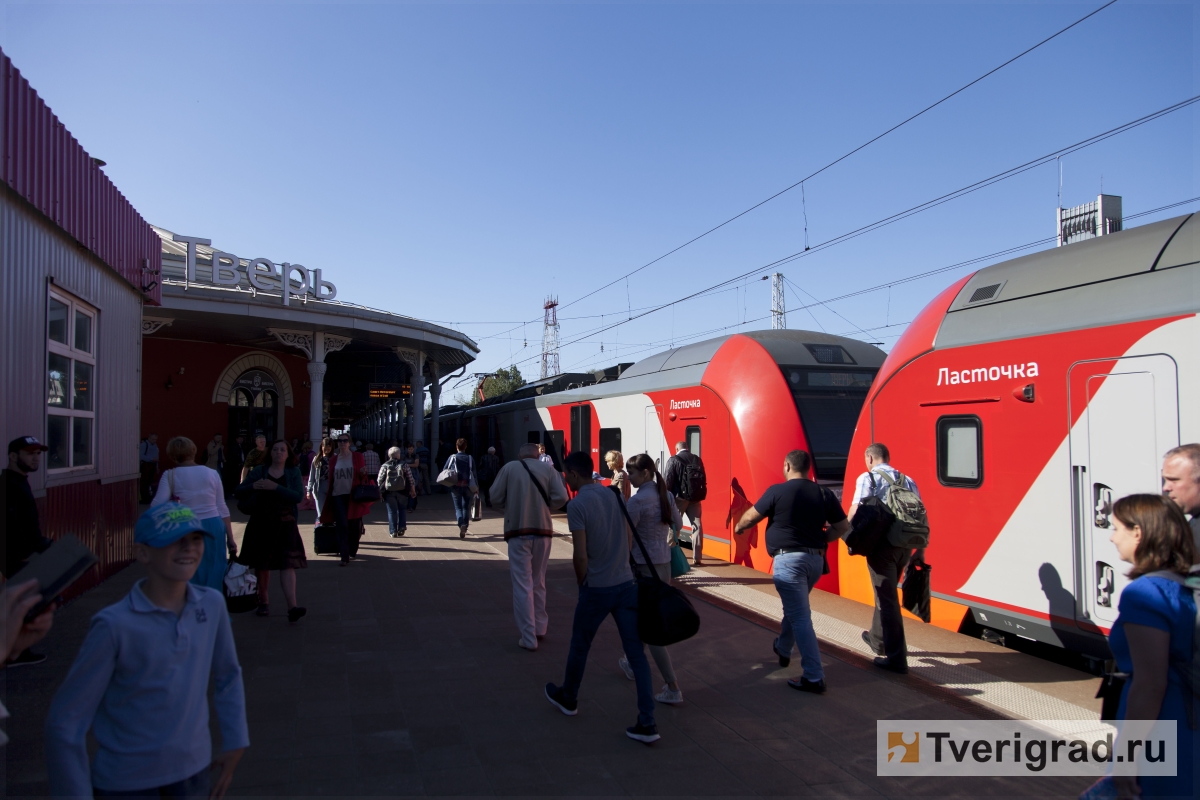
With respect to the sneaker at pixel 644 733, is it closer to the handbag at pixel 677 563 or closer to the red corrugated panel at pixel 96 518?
the handbag at pixel 677 563

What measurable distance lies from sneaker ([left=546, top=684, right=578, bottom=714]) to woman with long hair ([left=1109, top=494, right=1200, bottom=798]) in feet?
9.39

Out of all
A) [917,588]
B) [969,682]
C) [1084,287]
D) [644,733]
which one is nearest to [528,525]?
[644,733]

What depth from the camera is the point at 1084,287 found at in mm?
5523

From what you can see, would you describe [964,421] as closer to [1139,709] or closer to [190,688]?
[1139,709]

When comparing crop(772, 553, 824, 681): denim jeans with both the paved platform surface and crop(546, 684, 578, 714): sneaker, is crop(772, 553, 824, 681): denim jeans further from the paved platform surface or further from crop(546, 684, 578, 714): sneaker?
crop(546, 684, 578, 714): sneaker

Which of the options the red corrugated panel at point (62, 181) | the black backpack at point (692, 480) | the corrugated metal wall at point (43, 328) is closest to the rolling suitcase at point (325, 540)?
the corrugated metal wall at point (43, 328)

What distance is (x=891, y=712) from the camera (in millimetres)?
4797

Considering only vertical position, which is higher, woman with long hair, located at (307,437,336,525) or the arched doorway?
the arched doorway

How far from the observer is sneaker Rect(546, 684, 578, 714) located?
4520 millimetres

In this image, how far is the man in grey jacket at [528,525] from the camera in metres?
6.06

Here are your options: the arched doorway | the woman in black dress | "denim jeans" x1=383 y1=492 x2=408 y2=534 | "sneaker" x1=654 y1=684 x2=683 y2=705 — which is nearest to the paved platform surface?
"sneaker" x1=654 y1=684 x2=683 y2=705

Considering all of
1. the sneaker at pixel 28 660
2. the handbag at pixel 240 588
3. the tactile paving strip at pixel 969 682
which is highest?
the handbag at pixel 240 588

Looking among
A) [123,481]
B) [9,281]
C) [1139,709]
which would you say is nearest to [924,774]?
[1139,709]

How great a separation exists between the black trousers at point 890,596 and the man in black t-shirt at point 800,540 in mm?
516
